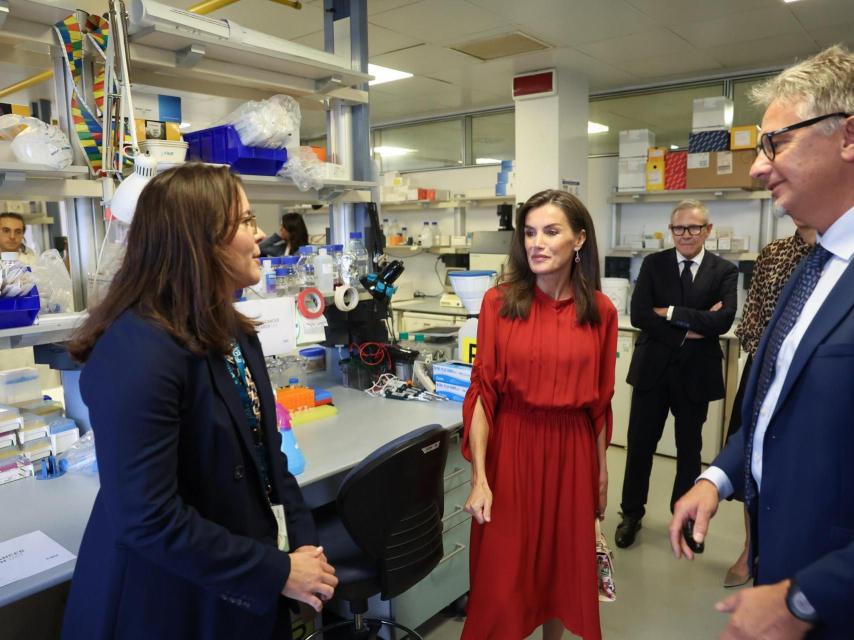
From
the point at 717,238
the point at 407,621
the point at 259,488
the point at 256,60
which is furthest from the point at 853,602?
the point at 717,238

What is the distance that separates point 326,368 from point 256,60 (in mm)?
1427

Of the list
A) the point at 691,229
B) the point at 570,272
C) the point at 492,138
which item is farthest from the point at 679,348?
the point at 492,138

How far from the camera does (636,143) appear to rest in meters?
4.55

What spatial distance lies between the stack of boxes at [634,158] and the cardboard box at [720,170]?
0.34 meters

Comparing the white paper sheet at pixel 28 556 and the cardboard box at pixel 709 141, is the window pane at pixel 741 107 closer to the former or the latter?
the cardboard box at pixel 709 141

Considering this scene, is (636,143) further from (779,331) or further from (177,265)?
(177,265)

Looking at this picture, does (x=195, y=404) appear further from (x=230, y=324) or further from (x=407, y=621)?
(x=407, y=621)

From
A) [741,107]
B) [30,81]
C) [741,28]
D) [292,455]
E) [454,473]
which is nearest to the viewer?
[292,455]

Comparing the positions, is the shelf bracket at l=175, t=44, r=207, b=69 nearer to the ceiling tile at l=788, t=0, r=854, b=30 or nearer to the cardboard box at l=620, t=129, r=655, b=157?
the ceiling tile at l=788, t=0, r=854, b=30

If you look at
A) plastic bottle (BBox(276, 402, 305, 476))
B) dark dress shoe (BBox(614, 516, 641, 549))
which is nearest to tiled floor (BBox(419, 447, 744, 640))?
dark dress shoe (BBox(614, 516, 641, 549))

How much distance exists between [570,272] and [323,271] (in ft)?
3.41

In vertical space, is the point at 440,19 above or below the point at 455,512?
above

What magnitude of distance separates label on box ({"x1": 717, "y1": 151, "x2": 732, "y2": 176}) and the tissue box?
20.8 inches

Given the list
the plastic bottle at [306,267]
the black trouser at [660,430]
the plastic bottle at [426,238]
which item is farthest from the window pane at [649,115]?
the plastic bottle at [306,267]
